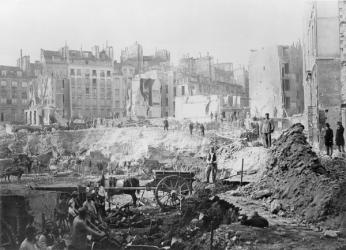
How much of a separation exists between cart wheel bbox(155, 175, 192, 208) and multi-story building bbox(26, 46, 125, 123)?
5926 cm

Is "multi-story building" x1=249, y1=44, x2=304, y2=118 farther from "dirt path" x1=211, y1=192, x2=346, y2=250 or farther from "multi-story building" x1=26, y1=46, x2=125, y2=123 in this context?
"dirt path" x1=211, y1=192, x2=346, y2=250

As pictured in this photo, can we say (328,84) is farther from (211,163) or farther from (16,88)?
(16,88)

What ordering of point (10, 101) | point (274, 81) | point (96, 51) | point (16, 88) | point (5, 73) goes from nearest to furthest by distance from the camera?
point (274, 81)
point (10, 101)
point (5, 73)
point (96, 51)
point (16, 88)

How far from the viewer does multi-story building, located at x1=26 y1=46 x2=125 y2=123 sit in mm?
75188

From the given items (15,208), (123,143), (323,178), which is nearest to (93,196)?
(15,208)

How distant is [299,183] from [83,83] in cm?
6703

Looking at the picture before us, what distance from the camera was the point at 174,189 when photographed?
15930 mm

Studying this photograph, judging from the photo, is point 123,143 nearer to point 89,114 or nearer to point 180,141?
point 180,141

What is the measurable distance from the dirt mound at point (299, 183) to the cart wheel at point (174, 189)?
7.74 feet

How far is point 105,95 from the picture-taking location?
78.7 meters

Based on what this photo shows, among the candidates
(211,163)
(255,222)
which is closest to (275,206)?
(255,222)

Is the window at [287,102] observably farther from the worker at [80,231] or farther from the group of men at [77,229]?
the worker at [80,231]

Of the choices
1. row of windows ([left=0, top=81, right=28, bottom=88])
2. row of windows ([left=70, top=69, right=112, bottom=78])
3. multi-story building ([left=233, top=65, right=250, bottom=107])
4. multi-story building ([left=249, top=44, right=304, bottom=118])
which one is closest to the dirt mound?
multi-story building ([left=249, top=44, right=304, bottom=118])

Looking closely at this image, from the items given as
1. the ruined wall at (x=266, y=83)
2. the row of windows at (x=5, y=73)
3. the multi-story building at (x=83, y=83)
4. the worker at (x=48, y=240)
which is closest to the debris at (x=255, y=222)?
the worker at (x=48, y=240)
